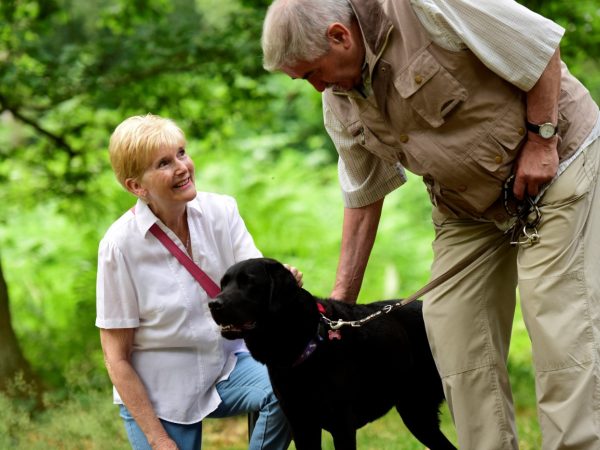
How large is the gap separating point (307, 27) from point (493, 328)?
4.54ft

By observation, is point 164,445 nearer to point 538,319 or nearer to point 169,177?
point 169,177

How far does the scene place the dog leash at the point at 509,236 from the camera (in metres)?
3.39

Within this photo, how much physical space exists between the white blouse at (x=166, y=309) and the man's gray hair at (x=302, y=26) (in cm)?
94

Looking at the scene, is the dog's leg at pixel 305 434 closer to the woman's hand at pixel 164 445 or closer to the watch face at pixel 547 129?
the woman's hand at pixel 164 445

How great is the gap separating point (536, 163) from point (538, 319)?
21.7 inches

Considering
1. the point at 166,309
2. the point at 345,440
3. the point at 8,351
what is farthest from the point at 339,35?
the point at 8,351

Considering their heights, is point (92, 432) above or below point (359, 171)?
below

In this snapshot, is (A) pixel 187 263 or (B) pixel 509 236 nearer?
(B) pixel 509 236

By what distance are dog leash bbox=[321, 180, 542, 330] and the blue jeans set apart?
0.42 meters

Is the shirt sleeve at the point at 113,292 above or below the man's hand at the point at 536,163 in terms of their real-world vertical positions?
below

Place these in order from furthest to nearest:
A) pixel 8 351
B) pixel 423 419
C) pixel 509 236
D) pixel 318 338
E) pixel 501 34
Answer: pixel 8 351 < pixel 423 419 < pixel 318 338 < pixel 509 236 < pixel 501 34

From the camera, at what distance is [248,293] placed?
369 centimetres

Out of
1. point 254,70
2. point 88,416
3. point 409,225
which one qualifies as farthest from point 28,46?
point 409,225

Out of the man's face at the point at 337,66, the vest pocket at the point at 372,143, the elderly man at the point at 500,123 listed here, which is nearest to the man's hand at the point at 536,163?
the elderly man at the point at 500,123
